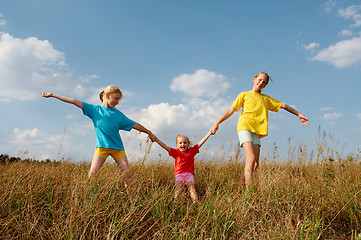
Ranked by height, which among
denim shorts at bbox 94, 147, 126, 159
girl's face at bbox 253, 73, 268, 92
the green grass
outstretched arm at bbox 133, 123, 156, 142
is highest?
girl's face at bbox 253, 73, 268, 92

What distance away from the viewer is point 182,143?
4.20 metres

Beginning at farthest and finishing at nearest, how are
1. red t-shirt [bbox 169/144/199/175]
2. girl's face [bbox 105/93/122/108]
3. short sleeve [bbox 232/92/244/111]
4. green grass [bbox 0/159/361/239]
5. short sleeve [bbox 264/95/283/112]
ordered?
short sleeve [bbox 264/95/283/112]
short sleeve [bbox 232/92/244/111]
girl's face [bbox 105/93/122/108]
red t-shirt [bbox 169/144/199/175]
green grass [bbox 0/159/361/239]

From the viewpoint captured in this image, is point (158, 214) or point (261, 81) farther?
point (261, 81)

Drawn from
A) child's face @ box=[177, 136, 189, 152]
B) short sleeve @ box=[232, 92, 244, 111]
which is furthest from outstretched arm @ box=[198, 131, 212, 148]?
short sleeve @ box=[232, 92, 244, 111]

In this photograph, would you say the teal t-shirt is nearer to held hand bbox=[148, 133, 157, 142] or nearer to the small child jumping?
the small child jumping

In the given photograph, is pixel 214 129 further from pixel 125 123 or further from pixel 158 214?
pixel 158 214

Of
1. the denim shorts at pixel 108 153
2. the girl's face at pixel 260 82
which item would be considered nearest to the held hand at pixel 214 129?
the girl's face at pixel 260 82

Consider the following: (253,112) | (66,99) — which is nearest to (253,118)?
(253,112)

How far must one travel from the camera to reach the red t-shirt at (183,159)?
13.4 feet

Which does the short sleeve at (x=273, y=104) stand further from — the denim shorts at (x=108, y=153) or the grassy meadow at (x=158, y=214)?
the denim shorts at (x=108, y=153)

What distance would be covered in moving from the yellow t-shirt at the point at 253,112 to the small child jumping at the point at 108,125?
143 cm

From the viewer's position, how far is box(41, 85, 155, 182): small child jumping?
3.93 metres

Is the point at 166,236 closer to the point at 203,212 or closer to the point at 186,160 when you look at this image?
the point at 203,212

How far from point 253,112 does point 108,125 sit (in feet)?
7.29
